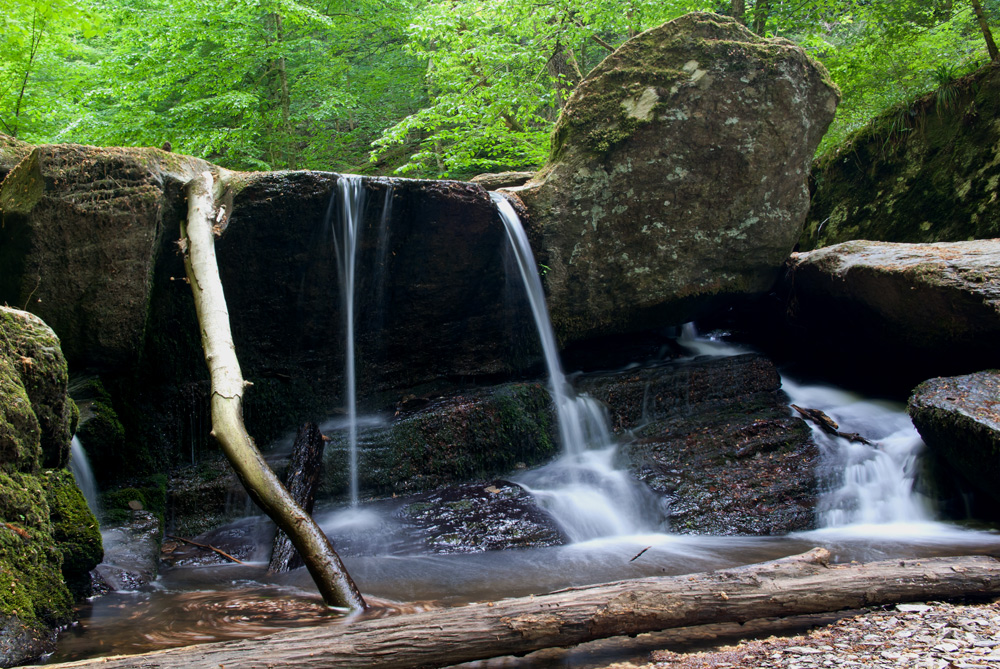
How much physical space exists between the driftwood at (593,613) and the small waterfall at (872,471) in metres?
2.12

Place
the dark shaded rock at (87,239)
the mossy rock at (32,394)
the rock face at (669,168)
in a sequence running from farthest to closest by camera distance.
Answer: the rock face at (669,168), the dark shaded rock at (87,239), the mossy rock at (32,394)

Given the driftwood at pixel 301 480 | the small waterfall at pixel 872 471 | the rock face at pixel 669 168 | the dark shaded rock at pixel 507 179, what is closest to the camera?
the driftwood at pixel 301 480

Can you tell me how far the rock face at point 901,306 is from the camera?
5531mm

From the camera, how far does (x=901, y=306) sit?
242 inches

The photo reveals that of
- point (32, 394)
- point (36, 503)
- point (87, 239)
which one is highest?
point (87, 239)

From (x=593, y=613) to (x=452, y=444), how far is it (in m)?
3.51

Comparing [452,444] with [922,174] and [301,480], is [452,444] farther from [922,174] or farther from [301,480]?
[922,174]

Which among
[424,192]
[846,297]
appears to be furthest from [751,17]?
[424,192]

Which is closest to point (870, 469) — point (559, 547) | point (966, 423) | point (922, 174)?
point (966, 423)

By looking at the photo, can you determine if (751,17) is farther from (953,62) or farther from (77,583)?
(77,583)

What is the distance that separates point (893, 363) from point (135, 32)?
12.3 meters

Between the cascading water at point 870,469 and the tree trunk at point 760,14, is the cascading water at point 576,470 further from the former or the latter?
the tree trunk at point 760,14

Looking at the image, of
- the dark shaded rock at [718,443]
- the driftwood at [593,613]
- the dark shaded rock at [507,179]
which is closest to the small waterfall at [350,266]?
the dark shaded rock at [718,443]

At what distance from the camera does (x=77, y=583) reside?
11.7 ft
